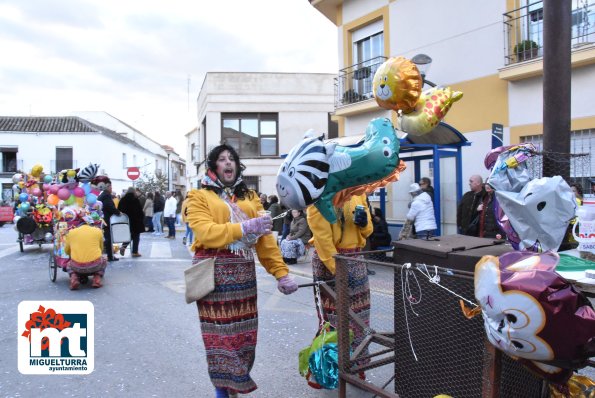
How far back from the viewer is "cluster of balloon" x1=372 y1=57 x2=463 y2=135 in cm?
345

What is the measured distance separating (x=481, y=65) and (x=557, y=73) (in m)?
6.94

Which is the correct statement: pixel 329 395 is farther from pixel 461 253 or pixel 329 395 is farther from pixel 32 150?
pixel 32 150

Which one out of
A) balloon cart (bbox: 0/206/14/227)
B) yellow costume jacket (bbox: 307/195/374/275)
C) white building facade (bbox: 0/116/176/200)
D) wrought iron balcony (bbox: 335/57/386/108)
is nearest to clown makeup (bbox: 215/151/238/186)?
yellow costume jacket (bbox: 307/195/374/275)

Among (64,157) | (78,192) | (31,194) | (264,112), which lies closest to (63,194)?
(78,192)

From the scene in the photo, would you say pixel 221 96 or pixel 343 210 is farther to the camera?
A: pixel 221 96

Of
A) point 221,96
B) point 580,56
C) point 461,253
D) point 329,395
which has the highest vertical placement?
point 221,96

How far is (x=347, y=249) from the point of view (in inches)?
156

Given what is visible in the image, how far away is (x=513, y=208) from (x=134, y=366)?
355 centimetres

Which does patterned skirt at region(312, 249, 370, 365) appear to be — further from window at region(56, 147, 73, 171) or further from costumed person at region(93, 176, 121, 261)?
window at region(56, 147, 73, 171)

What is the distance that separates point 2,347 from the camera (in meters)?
5.12

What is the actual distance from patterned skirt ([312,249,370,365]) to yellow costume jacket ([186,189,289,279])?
0.61 m

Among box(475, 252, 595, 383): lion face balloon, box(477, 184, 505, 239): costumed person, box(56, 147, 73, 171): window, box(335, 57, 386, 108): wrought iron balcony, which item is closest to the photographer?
box(475, 252, 595, 383): lion face balloon

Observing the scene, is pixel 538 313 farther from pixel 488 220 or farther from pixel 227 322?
pixel 488 220

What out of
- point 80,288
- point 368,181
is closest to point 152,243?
point 80,288
